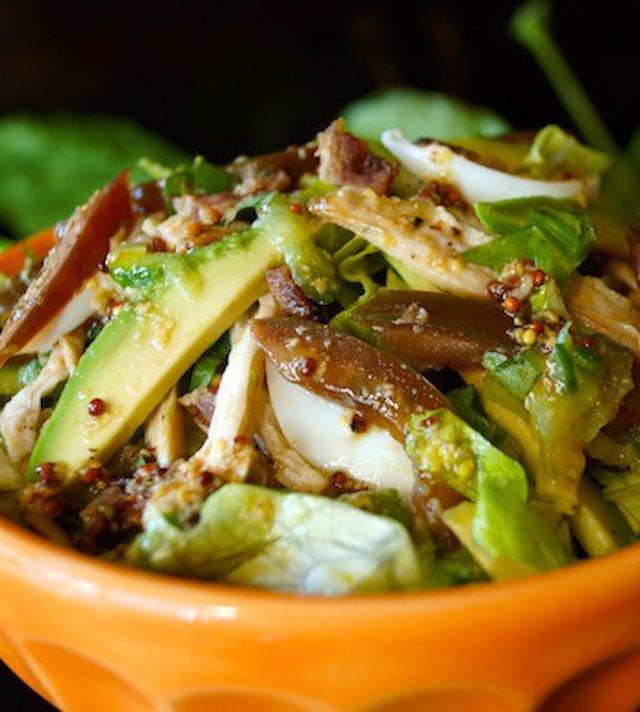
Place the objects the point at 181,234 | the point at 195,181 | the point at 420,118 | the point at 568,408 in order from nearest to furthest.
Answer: the point at 568,408 → the point at 181,234 → the point at 195,181 → the point at 420,118

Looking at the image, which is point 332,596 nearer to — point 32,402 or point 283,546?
point 283,546

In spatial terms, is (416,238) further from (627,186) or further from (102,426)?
(627,186)

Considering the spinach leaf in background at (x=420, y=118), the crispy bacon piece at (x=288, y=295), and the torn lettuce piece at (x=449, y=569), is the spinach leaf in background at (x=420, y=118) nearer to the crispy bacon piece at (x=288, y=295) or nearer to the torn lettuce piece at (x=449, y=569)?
the crispy bacon piece at (x=288, y=295)

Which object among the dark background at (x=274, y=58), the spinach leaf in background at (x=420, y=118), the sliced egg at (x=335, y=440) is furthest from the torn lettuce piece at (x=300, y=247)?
the dark background at (x=274, y=58)

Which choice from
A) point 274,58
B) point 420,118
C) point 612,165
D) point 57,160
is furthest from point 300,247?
point 274,58

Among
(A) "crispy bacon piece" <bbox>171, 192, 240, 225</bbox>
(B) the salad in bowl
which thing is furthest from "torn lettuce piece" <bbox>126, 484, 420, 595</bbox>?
(A) "crispy bacon piece" <bbox>171, 192, 240, 225</bbox>
